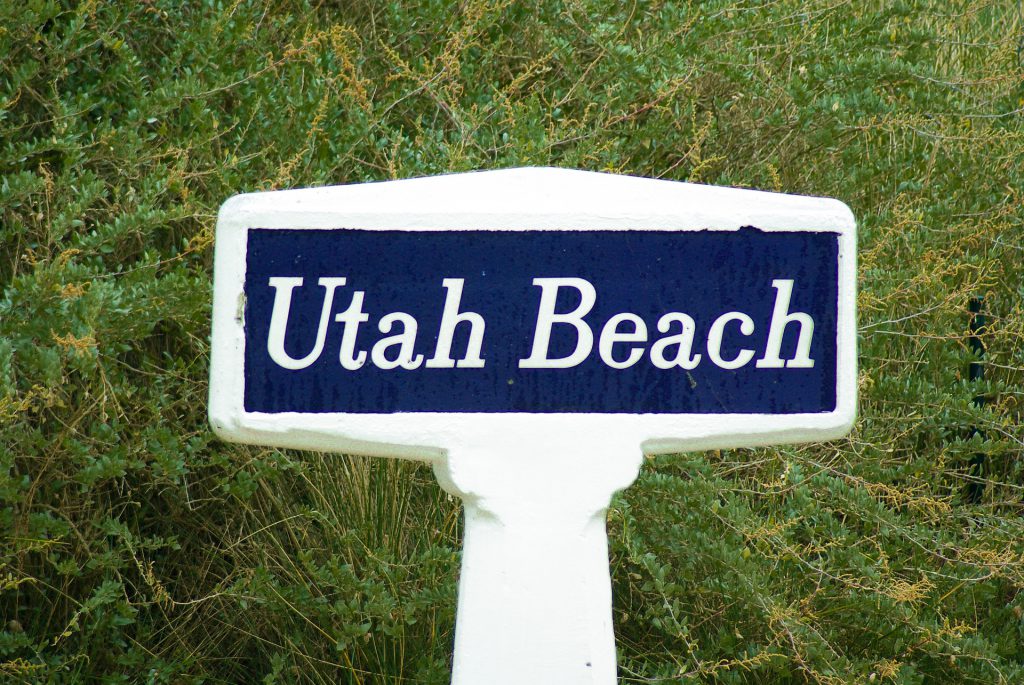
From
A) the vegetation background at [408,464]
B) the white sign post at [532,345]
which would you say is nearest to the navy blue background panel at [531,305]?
the white sign post at [532,345]

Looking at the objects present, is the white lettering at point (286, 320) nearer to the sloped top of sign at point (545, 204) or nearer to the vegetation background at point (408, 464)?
the sloped top of sign at point (545, 204)

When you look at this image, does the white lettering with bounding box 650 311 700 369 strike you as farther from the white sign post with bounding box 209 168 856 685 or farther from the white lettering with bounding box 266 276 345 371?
the white lettering with bounding box 266 276 345 371

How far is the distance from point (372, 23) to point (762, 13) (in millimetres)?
1163

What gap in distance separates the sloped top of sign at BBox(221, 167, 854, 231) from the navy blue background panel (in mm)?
18

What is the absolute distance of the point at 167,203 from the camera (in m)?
3.13

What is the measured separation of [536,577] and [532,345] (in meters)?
0.31

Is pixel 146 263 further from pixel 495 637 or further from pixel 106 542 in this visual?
pixel 495 637

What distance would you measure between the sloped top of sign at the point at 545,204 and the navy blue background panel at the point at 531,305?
2 centimetres

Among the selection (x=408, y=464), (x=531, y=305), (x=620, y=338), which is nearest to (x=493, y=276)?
(x=531, y=305)

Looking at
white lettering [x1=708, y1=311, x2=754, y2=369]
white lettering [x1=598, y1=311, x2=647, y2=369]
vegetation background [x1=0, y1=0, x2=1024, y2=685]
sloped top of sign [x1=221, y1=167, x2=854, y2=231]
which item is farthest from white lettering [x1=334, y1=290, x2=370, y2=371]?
vegetation background [x1=0, y1=0, x2=1024, y2=685]

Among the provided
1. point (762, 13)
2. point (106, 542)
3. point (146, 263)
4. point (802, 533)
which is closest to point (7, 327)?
point (146, 263)

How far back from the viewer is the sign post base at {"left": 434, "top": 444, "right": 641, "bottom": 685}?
60.2 inches

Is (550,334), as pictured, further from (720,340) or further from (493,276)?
(720,340)

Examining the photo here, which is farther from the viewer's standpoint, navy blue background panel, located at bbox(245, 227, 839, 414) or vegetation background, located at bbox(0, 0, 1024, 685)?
vegetation background, located at bbox(0, 0, 1024, 685)
